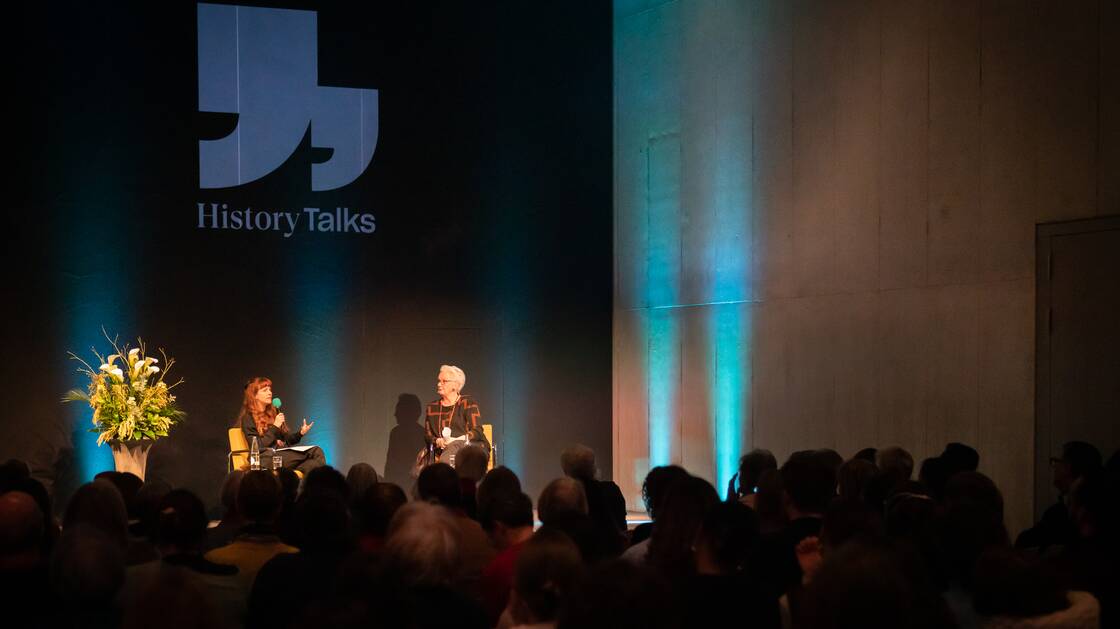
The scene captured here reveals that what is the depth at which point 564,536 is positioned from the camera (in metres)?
2.70

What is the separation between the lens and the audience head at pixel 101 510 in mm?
3566

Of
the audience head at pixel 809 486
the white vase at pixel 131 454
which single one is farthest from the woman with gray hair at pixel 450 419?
the audience head at pixel 809 486

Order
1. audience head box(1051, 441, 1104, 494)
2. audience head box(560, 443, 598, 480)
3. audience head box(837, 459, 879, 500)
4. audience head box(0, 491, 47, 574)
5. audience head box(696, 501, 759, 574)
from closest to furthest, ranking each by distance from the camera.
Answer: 1. audience head box(0, 491, 47, 574)
2. audience head box(696, 501, 759, 574)
3. audience head box(837, 459, 879, 500)
4. audience head box(1051, 441, 1104, 494)
5. audience head box(560, 443, 598, 480)

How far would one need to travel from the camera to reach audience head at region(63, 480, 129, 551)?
3.57 m

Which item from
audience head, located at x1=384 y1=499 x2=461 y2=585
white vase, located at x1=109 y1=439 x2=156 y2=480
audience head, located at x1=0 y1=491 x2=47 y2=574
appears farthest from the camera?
white vase, located at x1=109 y1=439 x2=156 y2=480

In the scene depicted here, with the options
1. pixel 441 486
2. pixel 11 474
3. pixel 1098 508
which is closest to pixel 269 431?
pixel 11 474

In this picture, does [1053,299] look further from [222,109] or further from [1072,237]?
[222,109]

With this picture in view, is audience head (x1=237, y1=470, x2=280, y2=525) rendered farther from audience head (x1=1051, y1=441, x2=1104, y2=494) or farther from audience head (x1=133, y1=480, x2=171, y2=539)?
audience head (x1=1051, y1=441, x2=1104, y2=494)

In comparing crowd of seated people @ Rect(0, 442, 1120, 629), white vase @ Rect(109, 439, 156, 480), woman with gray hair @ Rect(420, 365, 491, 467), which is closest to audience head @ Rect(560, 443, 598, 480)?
crowd of seated people @ Rect(0, 442, 1120, 629)

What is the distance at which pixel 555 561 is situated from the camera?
2.64 metres

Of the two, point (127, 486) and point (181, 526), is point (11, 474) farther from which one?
point (181, 526)

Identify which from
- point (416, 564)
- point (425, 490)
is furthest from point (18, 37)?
point (416, 564)

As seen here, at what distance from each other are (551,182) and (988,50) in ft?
15.0

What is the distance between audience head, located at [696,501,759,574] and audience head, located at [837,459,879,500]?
1690mm
